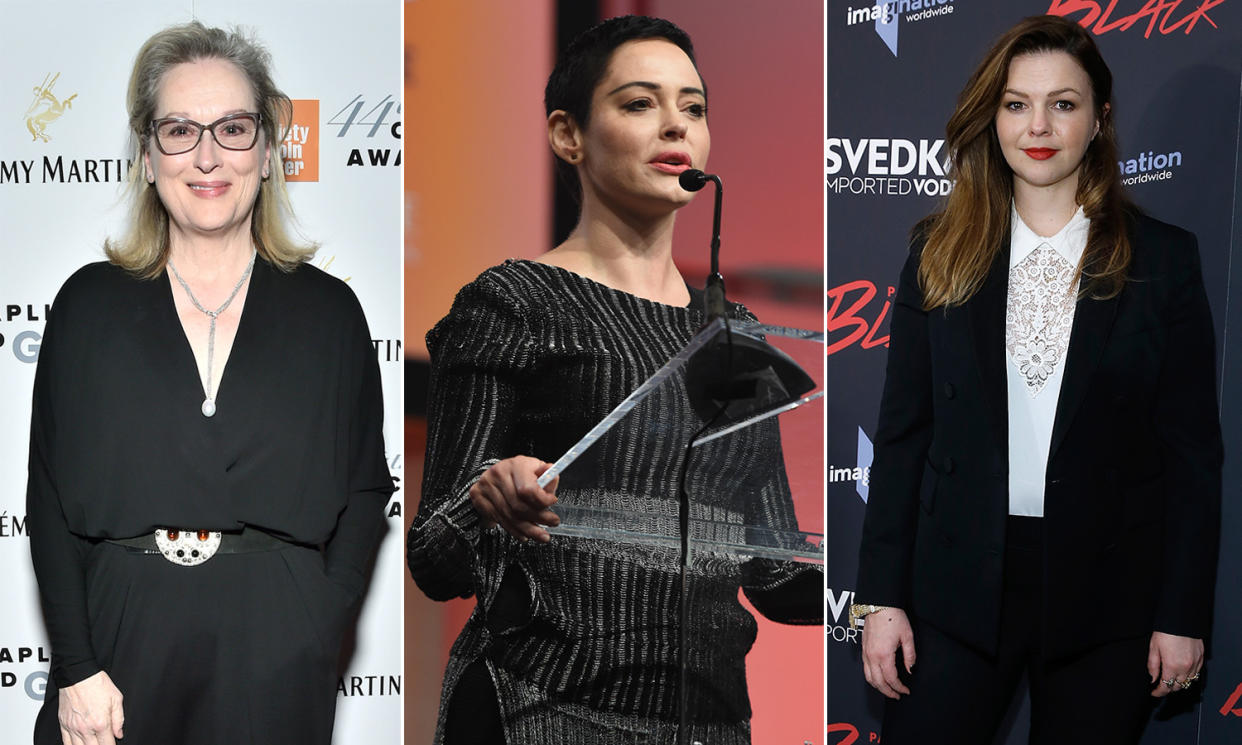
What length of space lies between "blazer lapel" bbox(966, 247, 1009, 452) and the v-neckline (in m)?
1.78

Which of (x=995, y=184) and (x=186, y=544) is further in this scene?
(x=995, y=184)

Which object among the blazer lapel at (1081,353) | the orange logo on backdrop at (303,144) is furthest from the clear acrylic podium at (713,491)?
the orange logo on backdrop at (303,144)

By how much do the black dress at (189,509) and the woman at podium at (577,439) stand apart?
1.10 feet

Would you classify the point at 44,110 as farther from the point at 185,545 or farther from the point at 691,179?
the point at 691,179

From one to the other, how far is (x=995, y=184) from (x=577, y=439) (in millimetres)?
1239

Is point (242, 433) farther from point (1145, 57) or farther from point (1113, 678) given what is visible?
point (1145, 57)

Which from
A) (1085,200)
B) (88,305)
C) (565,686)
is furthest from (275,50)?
(1085,200)

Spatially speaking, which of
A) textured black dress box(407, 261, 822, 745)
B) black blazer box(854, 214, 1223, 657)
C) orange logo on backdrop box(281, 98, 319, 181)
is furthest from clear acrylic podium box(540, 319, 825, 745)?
orange logo on backdrop box(281, 98, 319, 181)

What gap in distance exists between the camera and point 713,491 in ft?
6.56

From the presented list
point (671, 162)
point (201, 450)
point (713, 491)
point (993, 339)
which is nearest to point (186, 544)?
point (201, 450)

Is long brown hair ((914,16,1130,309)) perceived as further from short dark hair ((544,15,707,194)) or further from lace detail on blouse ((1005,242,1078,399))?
short dark hair ((544,15,707,194))

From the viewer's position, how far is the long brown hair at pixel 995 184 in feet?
8.73

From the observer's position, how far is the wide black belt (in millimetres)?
2604

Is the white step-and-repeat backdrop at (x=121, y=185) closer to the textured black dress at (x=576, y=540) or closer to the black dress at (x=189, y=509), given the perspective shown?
the textured black dress at (x=576, y=540)
